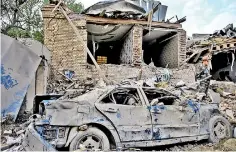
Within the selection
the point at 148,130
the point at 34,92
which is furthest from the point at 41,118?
the point at 34,92

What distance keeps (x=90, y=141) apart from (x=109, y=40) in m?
10.8

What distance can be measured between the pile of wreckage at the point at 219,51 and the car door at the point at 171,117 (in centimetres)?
783

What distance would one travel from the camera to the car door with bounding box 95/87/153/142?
6016 mm

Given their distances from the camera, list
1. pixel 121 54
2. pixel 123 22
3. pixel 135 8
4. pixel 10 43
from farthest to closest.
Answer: pixel 121 54 → pixel 135 8 → pixel 123 22 → pixel 10 43

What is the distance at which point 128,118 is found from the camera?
20.2 ft

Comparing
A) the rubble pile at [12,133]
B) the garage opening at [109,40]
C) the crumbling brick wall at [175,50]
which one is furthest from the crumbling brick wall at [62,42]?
the crumbling brick wall at [175,50]

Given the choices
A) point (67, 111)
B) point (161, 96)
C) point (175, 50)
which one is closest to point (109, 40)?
point (175, 50)

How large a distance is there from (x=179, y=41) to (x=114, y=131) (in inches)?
364

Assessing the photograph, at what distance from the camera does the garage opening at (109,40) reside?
44.5ft

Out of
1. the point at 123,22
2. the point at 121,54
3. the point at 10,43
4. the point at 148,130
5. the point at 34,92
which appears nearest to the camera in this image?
the point at 148,130

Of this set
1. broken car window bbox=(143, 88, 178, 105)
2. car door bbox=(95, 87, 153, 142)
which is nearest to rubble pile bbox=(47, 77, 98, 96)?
broken car window bbox=(143, 88, 178, 105)

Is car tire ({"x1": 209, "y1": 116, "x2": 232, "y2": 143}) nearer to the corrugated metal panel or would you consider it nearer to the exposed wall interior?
the corrugated metal panel

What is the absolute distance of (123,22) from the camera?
42.9 feet

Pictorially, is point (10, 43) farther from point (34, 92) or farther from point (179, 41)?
point (179, 41)
